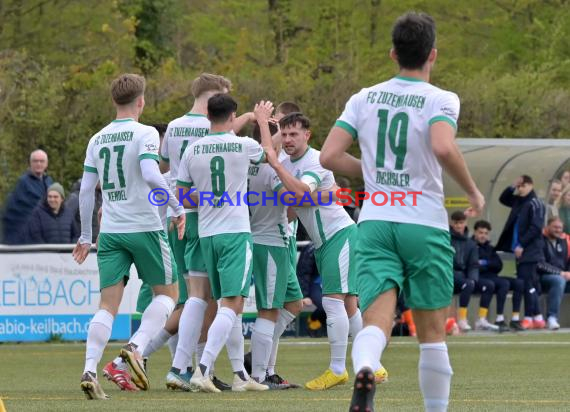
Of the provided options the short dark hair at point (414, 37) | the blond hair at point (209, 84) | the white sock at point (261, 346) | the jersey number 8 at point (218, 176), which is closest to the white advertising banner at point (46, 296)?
the blond hair at point (209, 84)

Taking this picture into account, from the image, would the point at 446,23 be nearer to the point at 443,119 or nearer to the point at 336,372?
the point at 336,372

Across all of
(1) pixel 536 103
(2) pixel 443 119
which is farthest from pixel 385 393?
(1) pixel 536 103

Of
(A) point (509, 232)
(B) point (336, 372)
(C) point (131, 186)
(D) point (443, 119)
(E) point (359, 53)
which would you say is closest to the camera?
(D) point (443, 119)

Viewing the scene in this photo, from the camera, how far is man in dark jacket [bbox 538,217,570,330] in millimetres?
20281

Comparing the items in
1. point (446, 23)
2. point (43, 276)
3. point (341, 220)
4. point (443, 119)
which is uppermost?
point (446, 23)

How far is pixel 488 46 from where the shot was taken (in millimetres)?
37219

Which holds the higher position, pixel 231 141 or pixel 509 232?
pixel 231 141

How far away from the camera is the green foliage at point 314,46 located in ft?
84.7

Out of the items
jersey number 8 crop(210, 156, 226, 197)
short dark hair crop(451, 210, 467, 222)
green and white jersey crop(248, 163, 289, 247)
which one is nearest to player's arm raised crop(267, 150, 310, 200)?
jersey number 8 crop(210, 156, 226, 197)

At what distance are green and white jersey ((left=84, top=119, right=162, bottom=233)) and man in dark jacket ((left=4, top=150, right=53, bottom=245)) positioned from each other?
310 inches

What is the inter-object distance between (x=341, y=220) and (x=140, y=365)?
A: 6.57ft

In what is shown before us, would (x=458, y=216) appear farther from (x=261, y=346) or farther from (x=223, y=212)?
(x=223, y=212)

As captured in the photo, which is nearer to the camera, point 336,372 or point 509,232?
point 336,372

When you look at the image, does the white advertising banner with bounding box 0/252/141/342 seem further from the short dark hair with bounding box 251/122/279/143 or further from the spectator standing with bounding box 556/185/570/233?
the spectator standing with bounding box 556/185/570/233
